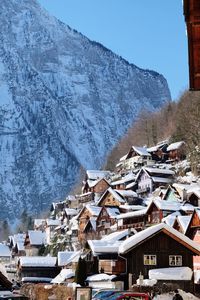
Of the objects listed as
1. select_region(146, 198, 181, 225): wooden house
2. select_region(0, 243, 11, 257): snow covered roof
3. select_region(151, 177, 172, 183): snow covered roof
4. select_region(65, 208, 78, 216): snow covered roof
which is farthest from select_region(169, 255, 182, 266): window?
select_region(65, 208, 78, 216): snow covered roof

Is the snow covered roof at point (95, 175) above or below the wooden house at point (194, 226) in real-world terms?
above

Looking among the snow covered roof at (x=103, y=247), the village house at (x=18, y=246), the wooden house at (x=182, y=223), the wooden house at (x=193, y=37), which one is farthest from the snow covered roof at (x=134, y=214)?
the wooden house at (x=193, y=37)

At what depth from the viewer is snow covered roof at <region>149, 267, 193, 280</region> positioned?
40.3m

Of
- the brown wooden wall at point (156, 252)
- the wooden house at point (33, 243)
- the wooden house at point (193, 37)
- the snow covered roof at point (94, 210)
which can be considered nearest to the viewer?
the wooden house at point (193, 37)

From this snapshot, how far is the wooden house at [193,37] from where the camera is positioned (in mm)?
11195

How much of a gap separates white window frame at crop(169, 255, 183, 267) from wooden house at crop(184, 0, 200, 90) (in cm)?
3014

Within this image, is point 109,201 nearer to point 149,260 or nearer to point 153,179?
point 153,179

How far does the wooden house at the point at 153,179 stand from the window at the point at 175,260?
49.5 meters

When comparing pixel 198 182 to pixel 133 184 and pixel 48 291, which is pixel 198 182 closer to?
pixel 133 184

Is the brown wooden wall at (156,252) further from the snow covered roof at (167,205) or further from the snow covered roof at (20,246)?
the snow covered roof at (20,246)

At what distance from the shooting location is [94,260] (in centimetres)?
5084

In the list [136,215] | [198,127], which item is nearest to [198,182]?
[198,127]

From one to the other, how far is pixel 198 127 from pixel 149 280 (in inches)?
1931

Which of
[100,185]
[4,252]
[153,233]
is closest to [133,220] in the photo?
[153,233]
